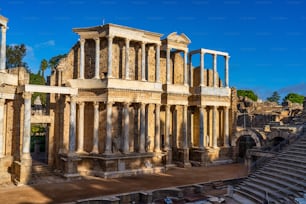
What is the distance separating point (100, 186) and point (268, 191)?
949cm

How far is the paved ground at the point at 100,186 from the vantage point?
53.3 ft

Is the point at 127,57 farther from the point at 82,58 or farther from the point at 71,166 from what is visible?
the point at 71,166

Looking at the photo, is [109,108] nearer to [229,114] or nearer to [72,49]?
[72,49]

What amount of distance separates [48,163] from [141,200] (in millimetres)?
9187

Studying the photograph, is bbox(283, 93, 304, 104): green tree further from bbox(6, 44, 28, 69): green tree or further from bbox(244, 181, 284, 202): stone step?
bbox(244, 181, 284, 202): stone step

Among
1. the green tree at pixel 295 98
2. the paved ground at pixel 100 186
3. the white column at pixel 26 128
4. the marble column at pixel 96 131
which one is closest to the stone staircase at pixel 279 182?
the paved ground at pixel 100 186

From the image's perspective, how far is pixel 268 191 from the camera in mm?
15930

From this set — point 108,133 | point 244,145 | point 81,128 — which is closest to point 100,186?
point 108,133

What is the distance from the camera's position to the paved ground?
16.2 metres

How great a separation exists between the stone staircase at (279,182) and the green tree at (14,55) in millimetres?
43044

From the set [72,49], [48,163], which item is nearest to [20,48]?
[72,49]

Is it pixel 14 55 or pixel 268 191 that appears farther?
pixel 14 55

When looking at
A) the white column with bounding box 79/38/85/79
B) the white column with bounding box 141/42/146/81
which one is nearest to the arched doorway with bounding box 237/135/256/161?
the white column with bounding box 141/42/146/81

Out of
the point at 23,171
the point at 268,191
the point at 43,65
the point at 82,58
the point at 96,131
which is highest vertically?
the point at 43,65
